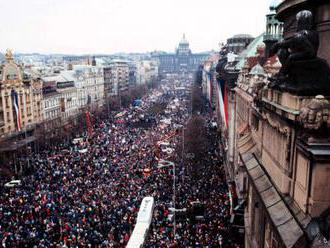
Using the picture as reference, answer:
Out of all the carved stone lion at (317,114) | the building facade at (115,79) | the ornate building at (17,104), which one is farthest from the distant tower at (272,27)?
the building facade at (115,79)

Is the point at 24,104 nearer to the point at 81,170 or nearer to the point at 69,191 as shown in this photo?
the point at 81,170

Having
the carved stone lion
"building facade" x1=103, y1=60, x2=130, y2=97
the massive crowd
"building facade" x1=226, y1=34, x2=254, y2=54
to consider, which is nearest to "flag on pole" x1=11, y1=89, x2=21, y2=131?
the massive crowd

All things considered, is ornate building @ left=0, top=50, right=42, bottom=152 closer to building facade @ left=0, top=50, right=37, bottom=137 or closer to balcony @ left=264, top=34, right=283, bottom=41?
building facade @ left=0, top=50, right=37, bottom=137

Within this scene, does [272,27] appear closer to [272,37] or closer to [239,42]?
[272,37]

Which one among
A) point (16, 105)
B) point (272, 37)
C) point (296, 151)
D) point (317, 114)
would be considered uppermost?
point (272, 37)

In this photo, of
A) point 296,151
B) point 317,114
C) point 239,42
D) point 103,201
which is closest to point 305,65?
point 317,114

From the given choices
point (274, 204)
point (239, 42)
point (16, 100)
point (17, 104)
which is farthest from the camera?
point (17, 104)
